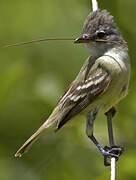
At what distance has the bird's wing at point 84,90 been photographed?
635 cm

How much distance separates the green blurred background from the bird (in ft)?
0.24

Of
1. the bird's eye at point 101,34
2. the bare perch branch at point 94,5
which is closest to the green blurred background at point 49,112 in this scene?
the bare perch branch at point 94,5

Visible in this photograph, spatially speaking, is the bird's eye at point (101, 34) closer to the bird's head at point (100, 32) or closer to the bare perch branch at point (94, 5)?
the bird's head at point (100, 32)

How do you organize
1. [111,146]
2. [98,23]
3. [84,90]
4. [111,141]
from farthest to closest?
[84,90], [98,23], [111,146], [111,141]

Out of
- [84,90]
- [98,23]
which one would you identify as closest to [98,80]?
[84,90]

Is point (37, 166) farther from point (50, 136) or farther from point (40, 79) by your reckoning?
point (40, 79)

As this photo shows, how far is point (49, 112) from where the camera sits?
247 inches

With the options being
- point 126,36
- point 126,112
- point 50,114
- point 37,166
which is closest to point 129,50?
point 126,36

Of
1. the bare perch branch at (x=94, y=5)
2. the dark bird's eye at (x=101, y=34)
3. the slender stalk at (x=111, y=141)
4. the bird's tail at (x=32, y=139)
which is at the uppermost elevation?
the bare perch branch at (x=94, y=5)

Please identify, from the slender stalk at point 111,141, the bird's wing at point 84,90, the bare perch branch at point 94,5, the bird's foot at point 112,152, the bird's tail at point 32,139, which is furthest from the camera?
the bird's tail at point 32,139

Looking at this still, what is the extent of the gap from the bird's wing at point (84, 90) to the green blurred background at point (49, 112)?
0.11 meters

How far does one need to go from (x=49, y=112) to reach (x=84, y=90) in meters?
0.46

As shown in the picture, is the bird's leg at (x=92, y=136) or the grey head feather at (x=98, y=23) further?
the bird's leg at (x=92, y=136)

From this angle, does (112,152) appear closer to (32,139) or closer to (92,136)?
(92,136)
